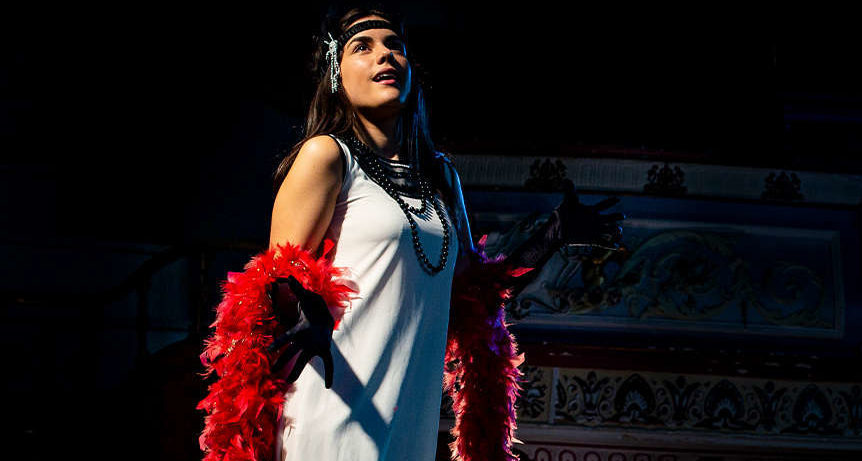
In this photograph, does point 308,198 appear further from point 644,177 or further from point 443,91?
point 443,91

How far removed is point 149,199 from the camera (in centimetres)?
527

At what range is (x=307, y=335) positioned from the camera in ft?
3.50

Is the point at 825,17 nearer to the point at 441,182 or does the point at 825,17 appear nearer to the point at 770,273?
the point at 770,273

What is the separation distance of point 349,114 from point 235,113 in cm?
452

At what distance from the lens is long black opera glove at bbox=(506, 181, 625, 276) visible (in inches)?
61.1

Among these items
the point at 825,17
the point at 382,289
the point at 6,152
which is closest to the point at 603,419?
the point at 382,289

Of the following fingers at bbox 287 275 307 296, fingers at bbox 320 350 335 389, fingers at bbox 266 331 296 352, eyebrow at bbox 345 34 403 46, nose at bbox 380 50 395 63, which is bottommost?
fingers at bbox 320 350 335 389

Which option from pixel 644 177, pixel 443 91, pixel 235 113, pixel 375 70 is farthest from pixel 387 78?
pixel 235 113

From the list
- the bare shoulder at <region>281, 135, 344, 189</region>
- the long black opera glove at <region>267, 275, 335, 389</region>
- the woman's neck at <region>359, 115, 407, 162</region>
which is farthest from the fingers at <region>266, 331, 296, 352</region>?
the woman's neck at <region>359, 115, 407, 162</region>

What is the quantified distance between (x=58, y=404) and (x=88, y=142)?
208cm

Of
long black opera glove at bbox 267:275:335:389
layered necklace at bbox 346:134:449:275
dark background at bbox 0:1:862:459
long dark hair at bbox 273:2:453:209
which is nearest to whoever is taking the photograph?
long black opera glove at bbox 267:275:335:389

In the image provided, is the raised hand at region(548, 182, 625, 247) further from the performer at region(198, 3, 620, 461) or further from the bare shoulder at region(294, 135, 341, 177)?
the bare shoulder at region(294, 135, 341, 177)

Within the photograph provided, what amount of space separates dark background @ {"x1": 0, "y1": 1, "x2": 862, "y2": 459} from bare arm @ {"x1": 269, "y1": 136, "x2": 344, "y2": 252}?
1.96 meters

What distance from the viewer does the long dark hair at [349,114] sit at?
4.62ft
